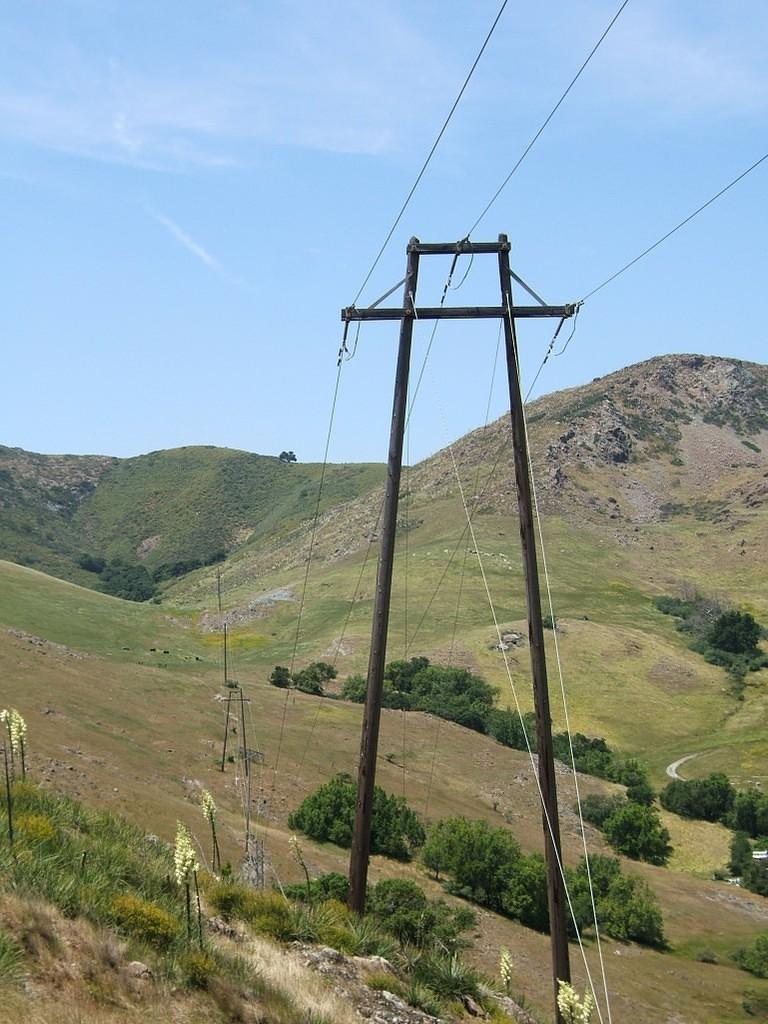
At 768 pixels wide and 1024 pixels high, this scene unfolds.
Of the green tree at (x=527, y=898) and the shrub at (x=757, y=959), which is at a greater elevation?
the green tree at (x=527, y=898)

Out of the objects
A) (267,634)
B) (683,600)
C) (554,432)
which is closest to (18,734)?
(267,634)

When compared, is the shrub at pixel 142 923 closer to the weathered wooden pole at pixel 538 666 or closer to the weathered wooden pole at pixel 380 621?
the weathered wooden pole at pixel 380 621

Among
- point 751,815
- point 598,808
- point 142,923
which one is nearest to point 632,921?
point 598,808

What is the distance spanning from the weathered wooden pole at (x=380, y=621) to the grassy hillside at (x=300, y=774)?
15958 mm

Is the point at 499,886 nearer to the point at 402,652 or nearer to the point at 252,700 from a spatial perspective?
the point at 252,700

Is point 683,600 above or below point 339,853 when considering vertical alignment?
above

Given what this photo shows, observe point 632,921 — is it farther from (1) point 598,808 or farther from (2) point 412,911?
(1) point 598,808

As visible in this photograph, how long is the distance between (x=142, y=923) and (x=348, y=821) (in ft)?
114

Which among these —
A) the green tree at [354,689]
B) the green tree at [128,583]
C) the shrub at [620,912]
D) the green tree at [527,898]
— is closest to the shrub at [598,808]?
the shrub at [620,912]

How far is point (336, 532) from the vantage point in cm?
17012

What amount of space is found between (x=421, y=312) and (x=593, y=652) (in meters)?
90.0

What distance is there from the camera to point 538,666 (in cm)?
1766

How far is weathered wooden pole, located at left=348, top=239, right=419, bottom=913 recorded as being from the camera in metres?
17.8

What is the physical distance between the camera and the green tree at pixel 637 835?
62.4 m
